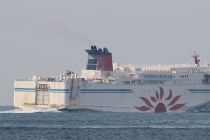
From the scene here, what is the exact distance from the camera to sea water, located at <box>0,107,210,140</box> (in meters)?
76.3

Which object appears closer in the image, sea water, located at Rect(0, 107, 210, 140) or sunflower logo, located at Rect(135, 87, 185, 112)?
sea water, located at Rect(0, 107, 210, 140)

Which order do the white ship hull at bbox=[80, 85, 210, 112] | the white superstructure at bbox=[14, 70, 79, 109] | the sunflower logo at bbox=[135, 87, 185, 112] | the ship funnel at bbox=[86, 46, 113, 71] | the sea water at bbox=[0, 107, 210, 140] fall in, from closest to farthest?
the sea water at bbox=[0, 107, 210, 140] < the white superstructure at bbox=[14, 70, 79, 109] < the white ship hull at bbox=[80, 85, 210, 112] < the sunflower logo at bbox=[135, 87, 185, 112] < the ship funnel at bbox=[86, 46, 113, 71]

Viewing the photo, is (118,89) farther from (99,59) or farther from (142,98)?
(99,59)

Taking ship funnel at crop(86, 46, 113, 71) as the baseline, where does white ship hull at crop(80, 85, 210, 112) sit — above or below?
below

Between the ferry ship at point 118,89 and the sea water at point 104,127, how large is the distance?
5.75 m

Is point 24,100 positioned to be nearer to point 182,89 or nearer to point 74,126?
point 182,89

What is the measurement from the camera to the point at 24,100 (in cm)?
11756

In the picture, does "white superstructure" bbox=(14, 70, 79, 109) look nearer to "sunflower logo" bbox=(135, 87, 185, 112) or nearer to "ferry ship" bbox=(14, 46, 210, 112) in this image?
"ferry ship" bbox=(14, 46, 210, 112)

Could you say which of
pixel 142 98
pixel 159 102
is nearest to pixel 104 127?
A: pixel 142 98

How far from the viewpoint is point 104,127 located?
8600 cm

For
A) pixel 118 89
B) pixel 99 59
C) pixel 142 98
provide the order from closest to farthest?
1. pixel 118 89
2. pixel 142 98
3. pixel 99 59

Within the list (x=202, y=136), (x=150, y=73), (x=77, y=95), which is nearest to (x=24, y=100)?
(x=77, y=95)

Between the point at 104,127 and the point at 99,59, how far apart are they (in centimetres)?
3544

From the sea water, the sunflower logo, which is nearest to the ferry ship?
the sunflower logo
